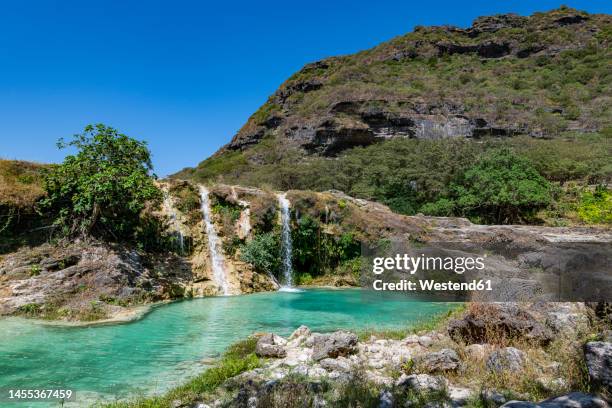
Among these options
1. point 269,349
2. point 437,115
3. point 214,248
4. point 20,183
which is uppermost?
point 437,115

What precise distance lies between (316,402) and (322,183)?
118 ft

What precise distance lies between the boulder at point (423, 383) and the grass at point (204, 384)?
2.71 m

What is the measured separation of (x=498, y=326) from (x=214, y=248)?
1451cm

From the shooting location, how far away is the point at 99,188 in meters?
14.8

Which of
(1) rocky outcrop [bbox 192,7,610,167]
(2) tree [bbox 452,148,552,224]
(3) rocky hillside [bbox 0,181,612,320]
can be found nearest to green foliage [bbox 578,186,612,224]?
(2) tree [bbox 452,148,552,224]

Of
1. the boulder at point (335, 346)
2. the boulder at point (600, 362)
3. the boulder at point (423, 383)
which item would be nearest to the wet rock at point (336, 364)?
the boulder at point (335, 346)

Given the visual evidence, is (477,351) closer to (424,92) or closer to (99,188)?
(99,188)

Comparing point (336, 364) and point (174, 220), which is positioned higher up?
point (174, 220)

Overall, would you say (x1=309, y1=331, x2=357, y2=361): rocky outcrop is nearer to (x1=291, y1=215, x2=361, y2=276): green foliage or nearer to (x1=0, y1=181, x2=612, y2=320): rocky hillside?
(x1=0, y1=181, x2=612, y2=320): rocky hillside

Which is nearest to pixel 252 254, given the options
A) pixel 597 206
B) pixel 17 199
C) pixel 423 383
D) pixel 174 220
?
pixel 174 220

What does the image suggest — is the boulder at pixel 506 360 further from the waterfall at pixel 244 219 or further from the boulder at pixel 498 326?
the waterfall at pixel 244 219

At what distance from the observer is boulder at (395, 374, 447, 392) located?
4961 millimetres

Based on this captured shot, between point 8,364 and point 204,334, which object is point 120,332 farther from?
point 8,364

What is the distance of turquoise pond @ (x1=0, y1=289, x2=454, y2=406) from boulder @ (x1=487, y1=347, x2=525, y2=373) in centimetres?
494
